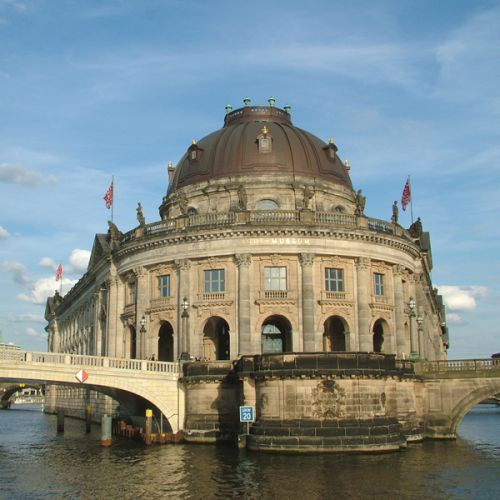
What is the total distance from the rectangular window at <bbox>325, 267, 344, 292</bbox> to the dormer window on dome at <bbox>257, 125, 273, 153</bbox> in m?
13.8

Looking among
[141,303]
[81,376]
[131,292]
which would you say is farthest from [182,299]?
[81,376]

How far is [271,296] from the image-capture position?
5319 cm

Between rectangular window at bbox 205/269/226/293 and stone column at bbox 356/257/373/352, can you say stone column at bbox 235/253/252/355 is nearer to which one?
Result: rectangular window at bbox 205/269/226/293

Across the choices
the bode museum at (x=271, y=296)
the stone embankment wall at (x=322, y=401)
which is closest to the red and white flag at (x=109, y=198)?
the bode museum at (x=271, y=296)

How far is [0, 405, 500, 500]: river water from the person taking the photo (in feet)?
97.4

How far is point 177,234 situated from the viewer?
55094 millimetres

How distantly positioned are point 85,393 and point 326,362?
4552cm

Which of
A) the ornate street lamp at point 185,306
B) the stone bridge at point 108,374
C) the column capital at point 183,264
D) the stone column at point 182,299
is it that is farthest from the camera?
the column capital at point 183,264

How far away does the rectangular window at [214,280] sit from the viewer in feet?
178

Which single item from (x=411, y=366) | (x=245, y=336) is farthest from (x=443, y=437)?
(x=245, y=336)

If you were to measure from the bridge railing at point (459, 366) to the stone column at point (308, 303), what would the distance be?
7636 millimetres

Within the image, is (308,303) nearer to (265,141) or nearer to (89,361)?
(89,361)

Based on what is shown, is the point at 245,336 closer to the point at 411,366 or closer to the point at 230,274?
the point at 230,274

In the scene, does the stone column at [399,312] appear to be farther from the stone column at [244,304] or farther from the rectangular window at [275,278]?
the stone column at [244,304]
